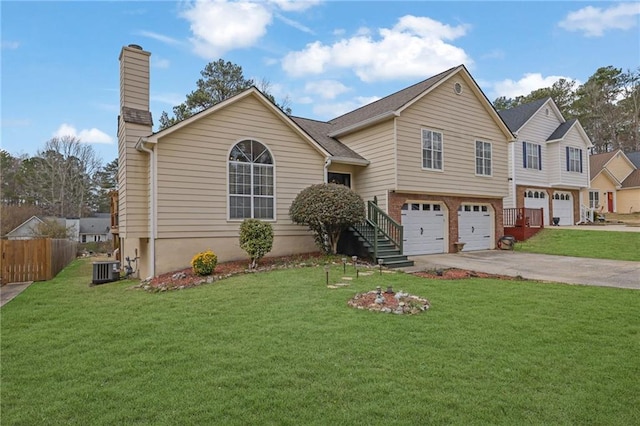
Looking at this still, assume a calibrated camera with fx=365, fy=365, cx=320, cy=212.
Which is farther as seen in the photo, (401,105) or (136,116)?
(401,105)

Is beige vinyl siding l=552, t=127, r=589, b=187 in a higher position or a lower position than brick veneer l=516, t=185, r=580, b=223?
higher

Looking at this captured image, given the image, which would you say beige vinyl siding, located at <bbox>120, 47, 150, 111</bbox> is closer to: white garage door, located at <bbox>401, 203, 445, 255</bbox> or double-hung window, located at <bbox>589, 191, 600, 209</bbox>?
white garage door, located at <bbox>401, 203, 445, 255</bbox>

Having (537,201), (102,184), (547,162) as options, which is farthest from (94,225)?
(547,162)

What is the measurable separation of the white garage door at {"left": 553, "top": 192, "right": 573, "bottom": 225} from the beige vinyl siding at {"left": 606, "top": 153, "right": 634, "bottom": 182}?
9.70m

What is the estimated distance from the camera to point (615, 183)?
30.0 m

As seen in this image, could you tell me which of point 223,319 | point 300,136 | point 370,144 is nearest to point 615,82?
point 370,144

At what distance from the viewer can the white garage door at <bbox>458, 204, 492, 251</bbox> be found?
16.2 m

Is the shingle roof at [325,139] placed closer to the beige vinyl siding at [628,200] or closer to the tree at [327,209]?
the tree at [327,209]

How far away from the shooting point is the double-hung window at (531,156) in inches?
855

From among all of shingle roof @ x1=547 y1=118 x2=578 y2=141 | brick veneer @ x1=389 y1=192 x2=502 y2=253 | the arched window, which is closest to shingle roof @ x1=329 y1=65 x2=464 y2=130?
brick veneer @ x1=389 y1=192 x2=502 y2=253

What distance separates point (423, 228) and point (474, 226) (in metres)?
3.35

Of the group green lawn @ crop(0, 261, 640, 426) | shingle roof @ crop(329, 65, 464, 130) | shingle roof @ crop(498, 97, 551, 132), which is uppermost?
shingle roof @ crop(498, 97, 551, 132)

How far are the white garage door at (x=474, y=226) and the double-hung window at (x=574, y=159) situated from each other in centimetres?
1047

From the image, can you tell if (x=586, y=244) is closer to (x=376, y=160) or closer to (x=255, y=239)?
(x=376, y=160)
